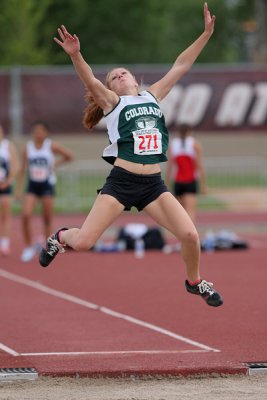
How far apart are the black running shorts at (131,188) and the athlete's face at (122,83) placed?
66cm

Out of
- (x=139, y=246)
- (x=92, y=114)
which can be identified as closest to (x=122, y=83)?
(x=92, y=114)

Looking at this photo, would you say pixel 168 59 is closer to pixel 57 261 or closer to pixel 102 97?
pixel 57 261

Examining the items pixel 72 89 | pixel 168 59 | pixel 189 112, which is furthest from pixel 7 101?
pixel 168 59

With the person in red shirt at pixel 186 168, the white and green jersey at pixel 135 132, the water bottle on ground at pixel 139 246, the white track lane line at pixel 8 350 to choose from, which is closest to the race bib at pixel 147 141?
the white and green jersey at pixel 135 132

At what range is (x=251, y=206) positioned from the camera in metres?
27.1

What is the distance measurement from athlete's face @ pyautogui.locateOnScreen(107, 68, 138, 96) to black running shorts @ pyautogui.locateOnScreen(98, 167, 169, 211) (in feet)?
2.18

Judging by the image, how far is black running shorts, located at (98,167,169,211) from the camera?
9273mm

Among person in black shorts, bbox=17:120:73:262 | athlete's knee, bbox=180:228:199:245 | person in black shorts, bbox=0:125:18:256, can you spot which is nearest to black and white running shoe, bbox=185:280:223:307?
athlete's knee, bbox=180:228:199:245

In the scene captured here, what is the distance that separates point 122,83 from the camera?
949 centimetres

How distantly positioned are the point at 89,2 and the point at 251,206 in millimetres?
28182

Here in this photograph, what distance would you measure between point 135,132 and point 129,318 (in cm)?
296

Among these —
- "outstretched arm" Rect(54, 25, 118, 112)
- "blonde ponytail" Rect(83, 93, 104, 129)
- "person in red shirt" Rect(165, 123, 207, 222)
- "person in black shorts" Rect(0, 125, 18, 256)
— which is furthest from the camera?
"person in red shirt" Rect(165, 123, 207, 222)

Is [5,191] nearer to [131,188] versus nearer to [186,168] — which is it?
[186,168]

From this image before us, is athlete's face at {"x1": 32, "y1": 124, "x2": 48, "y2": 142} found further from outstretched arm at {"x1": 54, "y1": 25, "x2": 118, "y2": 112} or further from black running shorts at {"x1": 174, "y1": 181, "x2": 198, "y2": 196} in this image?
outstretched arm at {"x1": 54, "y1": 25, "x2": 118, "y2": 112}
